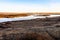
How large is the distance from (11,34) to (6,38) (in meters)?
0.33

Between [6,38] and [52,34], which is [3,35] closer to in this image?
[6,38]

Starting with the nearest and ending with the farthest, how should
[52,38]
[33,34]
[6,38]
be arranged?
[6,38] → [33,34] → [52,38]

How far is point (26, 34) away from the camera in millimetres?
5223

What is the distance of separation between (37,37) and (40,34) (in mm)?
275

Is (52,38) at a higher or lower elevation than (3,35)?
lower

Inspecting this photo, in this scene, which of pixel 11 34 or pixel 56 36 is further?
pixel 56 36

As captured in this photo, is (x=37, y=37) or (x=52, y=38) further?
(x=52, y=38)

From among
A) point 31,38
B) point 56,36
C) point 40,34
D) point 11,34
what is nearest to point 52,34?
point 56,36

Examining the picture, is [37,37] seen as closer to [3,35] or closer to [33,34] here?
[33,34]

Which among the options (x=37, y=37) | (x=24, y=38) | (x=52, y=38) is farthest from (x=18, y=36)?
(x=52, y=38)

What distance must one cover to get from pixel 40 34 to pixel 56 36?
69cm

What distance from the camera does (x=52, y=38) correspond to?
18.6ft

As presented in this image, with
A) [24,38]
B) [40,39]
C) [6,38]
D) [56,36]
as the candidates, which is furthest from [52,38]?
[6,38]

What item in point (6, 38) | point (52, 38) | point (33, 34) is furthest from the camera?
point (52, 38)
